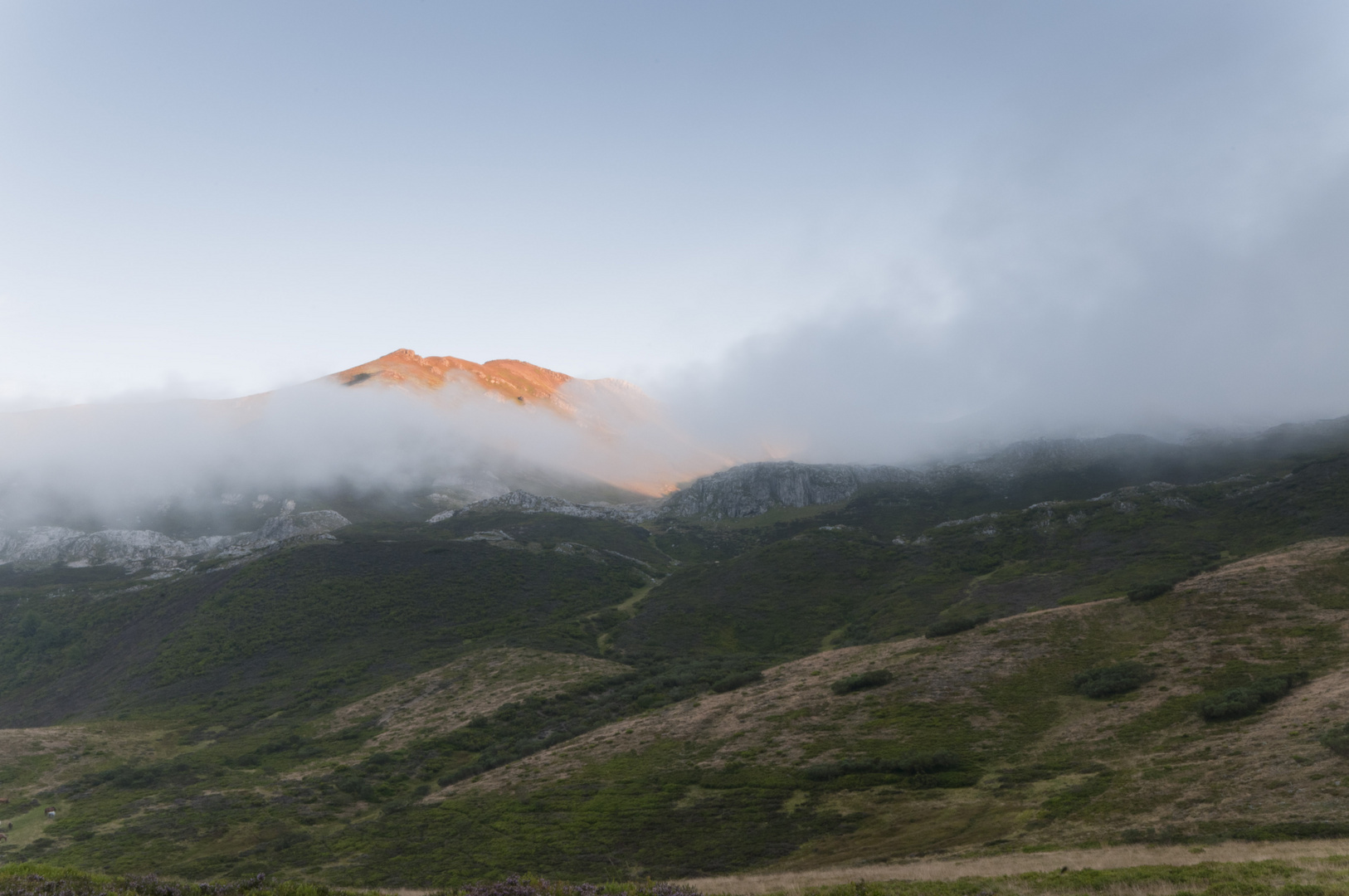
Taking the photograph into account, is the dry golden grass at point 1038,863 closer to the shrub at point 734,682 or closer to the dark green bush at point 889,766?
the dark green bush at point 889,766

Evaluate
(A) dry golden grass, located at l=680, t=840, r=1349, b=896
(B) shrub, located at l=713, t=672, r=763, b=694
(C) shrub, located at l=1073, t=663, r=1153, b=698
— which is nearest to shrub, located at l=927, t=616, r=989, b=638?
(C) shrub, located at l=1073, t=663, r=1153, b=698

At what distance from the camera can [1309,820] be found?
24.6 metres

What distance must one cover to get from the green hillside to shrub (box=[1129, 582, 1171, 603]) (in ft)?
0.83

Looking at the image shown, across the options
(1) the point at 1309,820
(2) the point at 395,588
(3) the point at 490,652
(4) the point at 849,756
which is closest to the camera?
(1) the point at 1309,820

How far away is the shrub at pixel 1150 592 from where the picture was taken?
62.3 meters

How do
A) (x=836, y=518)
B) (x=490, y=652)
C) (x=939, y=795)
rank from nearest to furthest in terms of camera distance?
1. (x=939, y=795)
2. (x=490, y=652)
3. (x=836, y=518)

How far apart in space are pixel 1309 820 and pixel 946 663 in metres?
31.9

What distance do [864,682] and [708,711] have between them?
1335 cm

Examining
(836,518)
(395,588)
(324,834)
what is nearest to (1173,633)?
(324,834)

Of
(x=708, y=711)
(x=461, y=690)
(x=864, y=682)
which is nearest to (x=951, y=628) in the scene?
(x=864, y=682)

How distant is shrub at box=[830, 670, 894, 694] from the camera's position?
54406 millimetres

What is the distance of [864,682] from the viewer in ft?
180

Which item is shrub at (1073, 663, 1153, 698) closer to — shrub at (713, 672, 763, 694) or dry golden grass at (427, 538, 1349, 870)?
dry golden grass at (427, 538, 1349, 870)

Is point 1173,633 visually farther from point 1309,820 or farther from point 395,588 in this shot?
point 395,588
